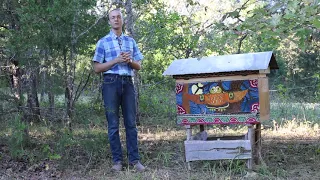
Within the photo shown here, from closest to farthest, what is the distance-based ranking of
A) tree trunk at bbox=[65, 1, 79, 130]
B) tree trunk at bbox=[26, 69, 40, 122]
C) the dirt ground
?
1. the dirt ground
2. tree trunk at bbox=[65, 1, 79, 130]
3. tree trunk at bbox=[26, 69, 40, 122]

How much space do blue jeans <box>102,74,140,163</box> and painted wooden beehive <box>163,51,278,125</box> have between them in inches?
22.1

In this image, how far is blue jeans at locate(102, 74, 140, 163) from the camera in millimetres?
4348

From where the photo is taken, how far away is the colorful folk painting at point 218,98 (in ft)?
13.8

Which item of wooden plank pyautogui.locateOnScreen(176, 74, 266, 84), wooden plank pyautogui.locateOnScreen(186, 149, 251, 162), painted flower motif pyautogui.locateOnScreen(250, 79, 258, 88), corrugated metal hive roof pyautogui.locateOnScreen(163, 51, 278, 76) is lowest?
wooden plank pyautogui.locateOnScreen(186, 149, 251, 162)

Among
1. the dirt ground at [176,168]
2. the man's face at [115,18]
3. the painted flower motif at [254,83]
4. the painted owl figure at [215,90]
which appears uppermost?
the man's face at [115,18]

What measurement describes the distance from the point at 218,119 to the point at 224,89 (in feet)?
1.18

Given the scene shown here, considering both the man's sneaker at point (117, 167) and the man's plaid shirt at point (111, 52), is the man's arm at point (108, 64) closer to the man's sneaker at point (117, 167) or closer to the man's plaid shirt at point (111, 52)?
the man's plaid shirt at point (111, 52)

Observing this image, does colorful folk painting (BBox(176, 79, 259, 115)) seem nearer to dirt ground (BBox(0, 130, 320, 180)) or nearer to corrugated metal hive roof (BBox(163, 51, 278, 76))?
corrugated metal hive roof (BBox(163, 51, 278, 76))

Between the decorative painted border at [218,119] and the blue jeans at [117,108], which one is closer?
the decorative painted border at [218,119]

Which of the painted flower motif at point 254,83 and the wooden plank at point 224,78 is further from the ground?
the wooden plank at point 224,78

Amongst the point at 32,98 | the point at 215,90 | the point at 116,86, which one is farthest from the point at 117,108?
the point at 32,98

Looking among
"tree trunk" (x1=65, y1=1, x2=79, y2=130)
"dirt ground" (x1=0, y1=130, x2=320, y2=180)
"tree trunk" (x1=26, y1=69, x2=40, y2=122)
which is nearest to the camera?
"dirt ground" (x1=0, y1=130, x2=320, y2=180)

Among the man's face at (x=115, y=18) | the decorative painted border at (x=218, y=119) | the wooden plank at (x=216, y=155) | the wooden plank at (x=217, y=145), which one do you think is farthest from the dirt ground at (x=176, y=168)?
the man's face at (x=115, y=18)

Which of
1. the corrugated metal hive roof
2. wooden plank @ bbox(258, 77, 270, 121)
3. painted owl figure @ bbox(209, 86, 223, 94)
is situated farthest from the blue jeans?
wooden plank @ bbox(258, 77, 270, 121)
